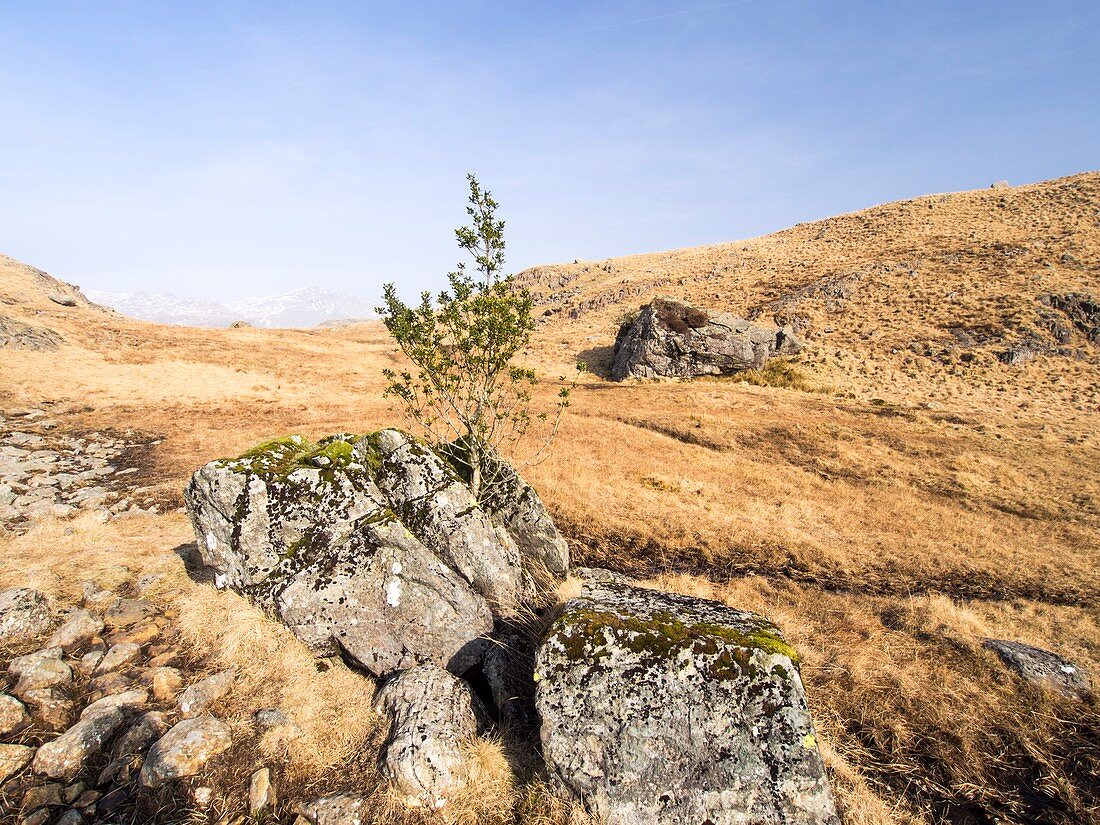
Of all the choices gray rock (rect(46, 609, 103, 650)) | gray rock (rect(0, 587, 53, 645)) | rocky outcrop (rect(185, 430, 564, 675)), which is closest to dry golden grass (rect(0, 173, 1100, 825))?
rocky outcrop (rect(185, 430, 564, 675))

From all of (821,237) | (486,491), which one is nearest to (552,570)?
(486,491)

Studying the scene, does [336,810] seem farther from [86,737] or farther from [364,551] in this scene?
[364,551]

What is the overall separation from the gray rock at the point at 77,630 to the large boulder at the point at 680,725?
295 inches

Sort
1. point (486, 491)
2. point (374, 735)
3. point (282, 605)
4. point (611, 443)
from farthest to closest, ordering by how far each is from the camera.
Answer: point (611, 443), point (486, 491), point (282, 605), point (374, 735)

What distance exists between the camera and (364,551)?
28.1 ft

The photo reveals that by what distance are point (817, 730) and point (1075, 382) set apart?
45.5 m

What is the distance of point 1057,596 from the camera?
12258mm

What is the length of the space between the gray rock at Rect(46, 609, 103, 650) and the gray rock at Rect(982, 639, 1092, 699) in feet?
54.2

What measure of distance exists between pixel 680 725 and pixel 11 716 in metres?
8.45

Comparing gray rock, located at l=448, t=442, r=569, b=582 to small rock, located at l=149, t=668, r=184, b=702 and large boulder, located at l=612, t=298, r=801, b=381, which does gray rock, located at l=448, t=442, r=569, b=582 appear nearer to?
small rock, located at l=149, t=668, r=184, b=702

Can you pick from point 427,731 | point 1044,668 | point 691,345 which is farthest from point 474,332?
point 691,345

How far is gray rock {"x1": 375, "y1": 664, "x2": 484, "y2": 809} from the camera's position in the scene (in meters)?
5.84

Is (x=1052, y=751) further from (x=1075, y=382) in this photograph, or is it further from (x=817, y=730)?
(x=1075, y=382)

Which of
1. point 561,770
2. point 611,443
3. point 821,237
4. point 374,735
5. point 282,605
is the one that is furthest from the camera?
point 821,237
